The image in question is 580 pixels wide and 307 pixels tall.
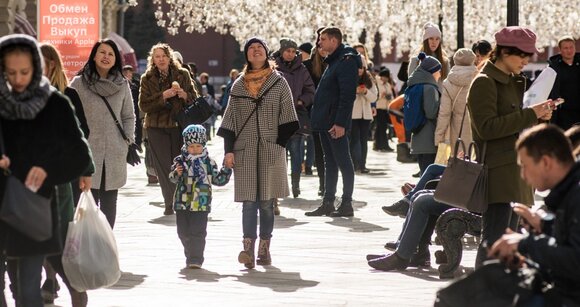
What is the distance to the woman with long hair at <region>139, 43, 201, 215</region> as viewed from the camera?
51.2ft

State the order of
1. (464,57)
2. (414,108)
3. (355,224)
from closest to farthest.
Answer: (464,57)
(355,224)
(414,108)

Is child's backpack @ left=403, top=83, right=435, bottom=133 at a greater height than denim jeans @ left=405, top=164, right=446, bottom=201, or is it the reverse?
child's backpack @ left=403, top=83, right=435, bottom=133

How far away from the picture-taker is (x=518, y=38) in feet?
29.2

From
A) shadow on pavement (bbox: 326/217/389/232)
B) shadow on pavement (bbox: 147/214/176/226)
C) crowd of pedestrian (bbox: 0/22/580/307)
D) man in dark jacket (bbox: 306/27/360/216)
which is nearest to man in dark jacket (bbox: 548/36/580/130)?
crowd of pedestrian (bbox: 0/22/580/307)

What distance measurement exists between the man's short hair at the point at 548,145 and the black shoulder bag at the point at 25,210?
238cm

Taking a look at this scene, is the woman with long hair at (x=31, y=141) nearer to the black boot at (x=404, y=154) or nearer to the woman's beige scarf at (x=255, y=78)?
the woman's beige scarf at (x=255, y=78)

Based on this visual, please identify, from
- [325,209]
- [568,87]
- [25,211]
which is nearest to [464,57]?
[325,209]

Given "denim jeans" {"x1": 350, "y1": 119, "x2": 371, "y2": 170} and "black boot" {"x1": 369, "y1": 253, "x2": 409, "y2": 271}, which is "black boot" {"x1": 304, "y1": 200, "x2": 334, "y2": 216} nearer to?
"black boot" {"x1": 369, "y1": 253, "x2": 409, "y2": 271}

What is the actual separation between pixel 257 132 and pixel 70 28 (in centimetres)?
781

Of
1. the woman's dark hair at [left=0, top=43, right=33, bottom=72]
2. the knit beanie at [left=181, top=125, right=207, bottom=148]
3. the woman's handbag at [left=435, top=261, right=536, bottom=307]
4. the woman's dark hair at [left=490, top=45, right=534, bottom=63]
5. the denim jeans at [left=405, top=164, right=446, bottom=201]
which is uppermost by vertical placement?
the woman's dark hair at [left=0, top=43, right=33, bottom=72]

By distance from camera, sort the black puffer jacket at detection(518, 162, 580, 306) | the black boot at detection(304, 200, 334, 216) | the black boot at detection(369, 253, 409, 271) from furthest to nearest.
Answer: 1. the black boot at detection(304, 200, 334, 216)
2. the black boot at detection(369, 253, 409, 271)
3. the black puffer jacket at detection(518, 162, 580, 306)

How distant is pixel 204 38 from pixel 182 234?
90505 mm

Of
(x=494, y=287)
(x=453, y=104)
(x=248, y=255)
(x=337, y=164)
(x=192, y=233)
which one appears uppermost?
(x=453, y=104)

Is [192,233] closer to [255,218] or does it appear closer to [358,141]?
A: [255,218]
